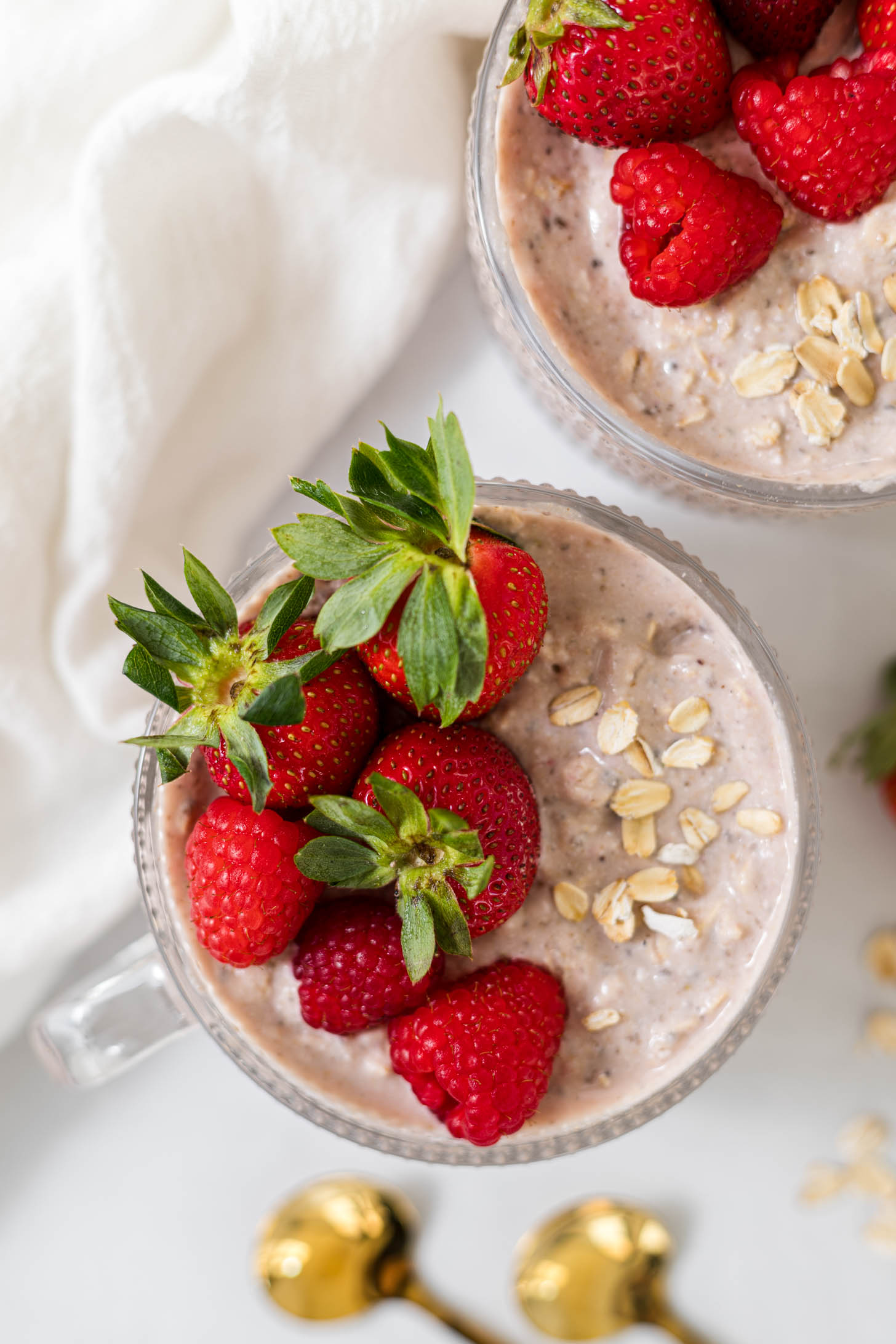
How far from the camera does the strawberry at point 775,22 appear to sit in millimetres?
1105

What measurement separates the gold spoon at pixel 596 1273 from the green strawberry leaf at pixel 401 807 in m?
0.92

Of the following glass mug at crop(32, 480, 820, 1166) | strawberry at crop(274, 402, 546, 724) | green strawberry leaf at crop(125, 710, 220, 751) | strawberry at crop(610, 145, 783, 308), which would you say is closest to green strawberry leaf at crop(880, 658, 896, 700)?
glass mug at crop(32, 480, 820, 1166)

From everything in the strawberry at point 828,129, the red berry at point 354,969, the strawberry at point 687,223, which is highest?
the strawberry at point 828,129

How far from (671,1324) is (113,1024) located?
35.5 inches

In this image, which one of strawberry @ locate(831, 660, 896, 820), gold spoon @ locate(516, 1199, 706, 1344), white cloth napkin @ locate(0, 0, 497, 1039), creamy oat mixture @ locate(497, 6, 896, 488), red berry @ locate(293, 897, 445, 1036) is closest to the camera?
red berry @ locate(293, 897, 445, 1036)

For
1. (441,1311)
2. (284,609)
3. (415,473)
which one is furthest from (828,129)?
(441,1311)

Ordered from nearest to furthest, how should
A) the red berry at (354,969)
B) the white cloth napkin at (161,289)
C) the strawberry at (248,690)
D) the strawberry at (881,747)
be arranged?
the strawberry at (248,690) < the red berry at (354,969) < the white cloth napkin at (161,289) < the strawberry at (881,747)

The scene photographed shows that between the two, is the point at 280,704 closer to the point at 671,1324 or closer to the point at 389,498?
the point at 389,498

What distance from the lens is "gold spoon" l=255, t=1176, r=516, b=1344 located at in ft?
5.28

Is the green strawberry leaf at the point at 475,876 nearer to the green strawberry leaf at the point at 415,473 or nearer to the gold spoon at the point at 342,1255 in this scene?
the green strawberry leaf at the point at 415,473

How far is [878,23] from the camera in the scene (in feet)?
3.65

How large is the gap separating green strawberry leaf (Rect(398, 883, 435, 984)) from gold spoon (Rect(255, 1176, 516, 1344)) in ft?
2.64

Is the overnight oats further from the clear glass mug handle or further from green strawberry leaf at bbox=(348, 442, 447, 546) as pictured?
the clear glass mug handle

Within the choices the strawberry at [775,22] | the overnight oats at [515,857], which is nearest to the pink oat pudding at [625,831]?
the overnight oats at [515,857]
